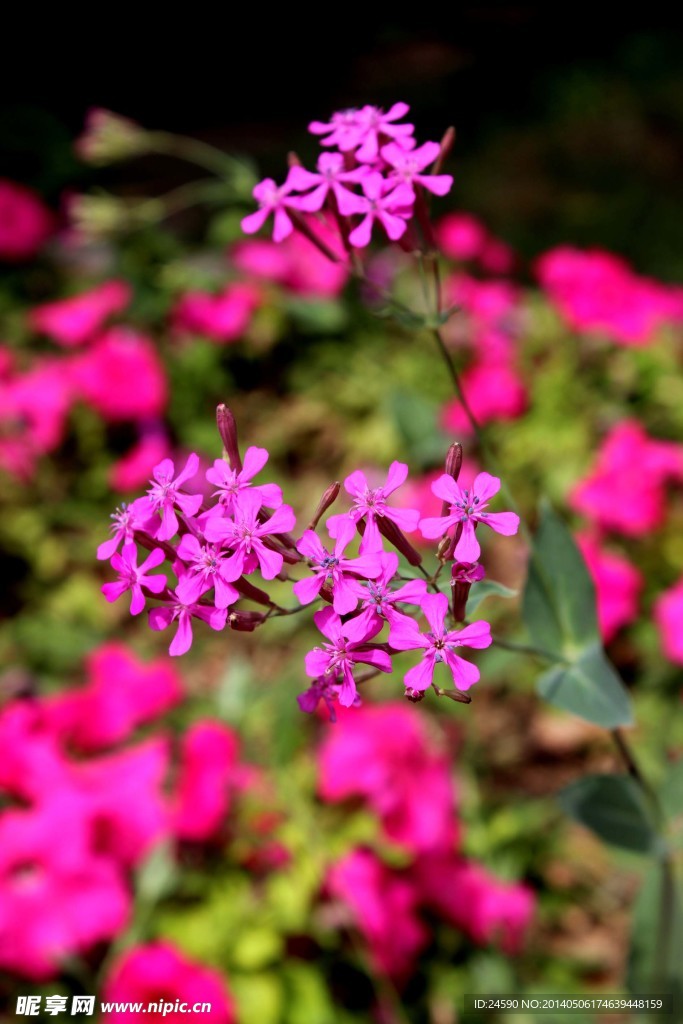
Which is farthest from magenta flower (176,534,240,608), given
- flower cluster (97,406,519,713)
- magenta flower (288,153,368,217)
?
magenta flower (288,153,368,217)

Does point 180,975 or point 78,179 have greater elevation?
point 78,179

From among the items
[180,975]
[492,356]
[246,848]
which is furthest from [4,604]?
[492,356]

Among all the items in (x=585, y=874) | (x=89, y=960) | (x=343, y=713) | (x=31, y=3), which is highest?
(x=31, y=3)

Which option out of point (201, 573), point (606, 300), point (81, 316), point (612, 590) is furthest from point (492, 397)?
point (201, 573)

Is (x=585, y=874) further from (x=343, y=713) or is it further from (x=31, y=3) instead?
(x=31, y=3)

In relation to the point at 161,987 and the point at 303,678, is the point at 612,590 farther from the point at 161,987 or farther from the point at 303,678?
the point at 161,987

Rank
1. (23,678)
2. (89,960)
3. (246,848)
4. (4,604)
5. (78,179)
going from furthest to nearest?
(78,179), (4,604), (23,678), (246,848), (89,960)
